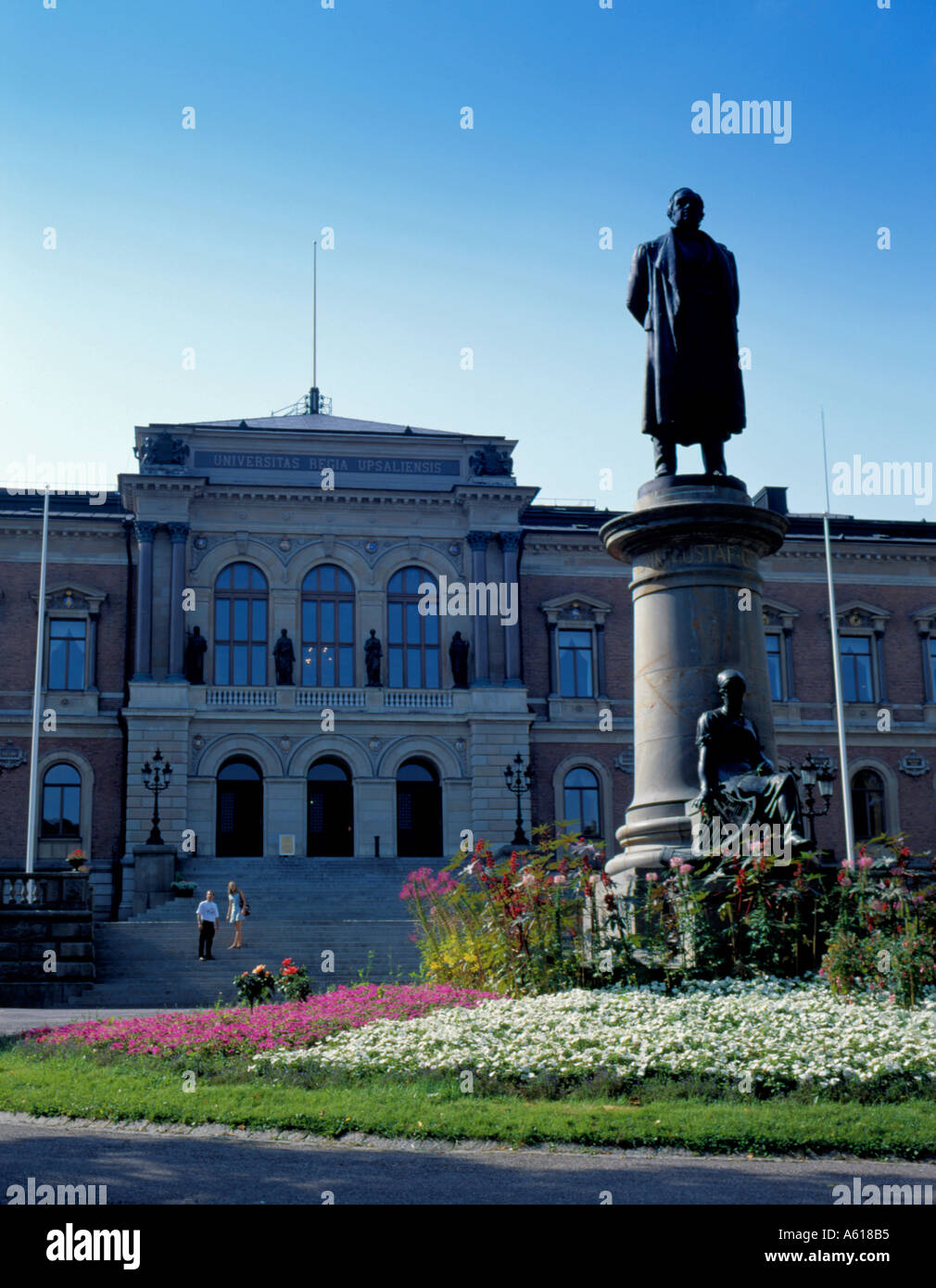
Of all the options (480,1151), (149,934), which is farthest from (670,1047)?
(149,934)

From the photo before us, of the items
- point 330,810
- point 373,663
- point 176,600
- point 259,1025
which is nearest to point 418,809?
point 330,810

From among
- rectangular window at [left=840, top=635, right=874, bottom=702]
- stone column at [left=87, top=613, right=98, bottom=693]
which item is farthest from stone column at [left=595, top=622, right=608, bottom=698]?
stone column at [left=87, top=613, right=98, bottom=693]

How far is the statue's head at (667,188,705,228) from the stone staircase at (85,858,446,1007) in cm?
1185

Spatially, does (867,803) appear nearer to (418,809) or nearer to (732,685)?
(418,809)

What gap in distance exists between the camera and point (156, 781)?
139 feet

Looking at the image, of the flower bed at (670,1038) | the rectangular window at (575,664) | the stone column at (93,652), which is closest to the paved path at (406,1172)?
the flower bed at (670,1038)

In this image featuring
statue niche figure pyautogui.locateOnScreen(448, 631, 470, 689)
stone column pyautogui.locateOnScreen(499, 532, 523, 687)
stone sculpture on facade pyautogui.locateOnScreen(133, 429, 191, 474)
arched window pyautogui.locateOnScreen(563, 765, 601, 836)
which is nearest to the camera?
stone sculpture on facade pyautogui.locateOnScreen(133, 429, 191, 474)

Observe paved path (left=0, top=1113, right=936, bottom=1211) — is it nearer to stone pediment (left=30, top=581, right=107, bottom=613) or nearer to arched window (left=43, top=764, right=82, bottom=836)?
arched window (left=43, top=764, right=82, bottom=836)

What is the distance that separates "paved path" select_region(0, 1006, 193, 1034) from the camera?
61.7 ft

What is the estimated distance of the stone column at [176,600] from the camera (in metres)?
45.4

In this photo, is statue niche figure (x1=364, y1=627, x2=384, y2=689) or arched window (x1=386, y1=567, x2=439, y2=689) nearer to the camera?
statue niche figure (x1=364, y1=627, x2=384, y2=689)
